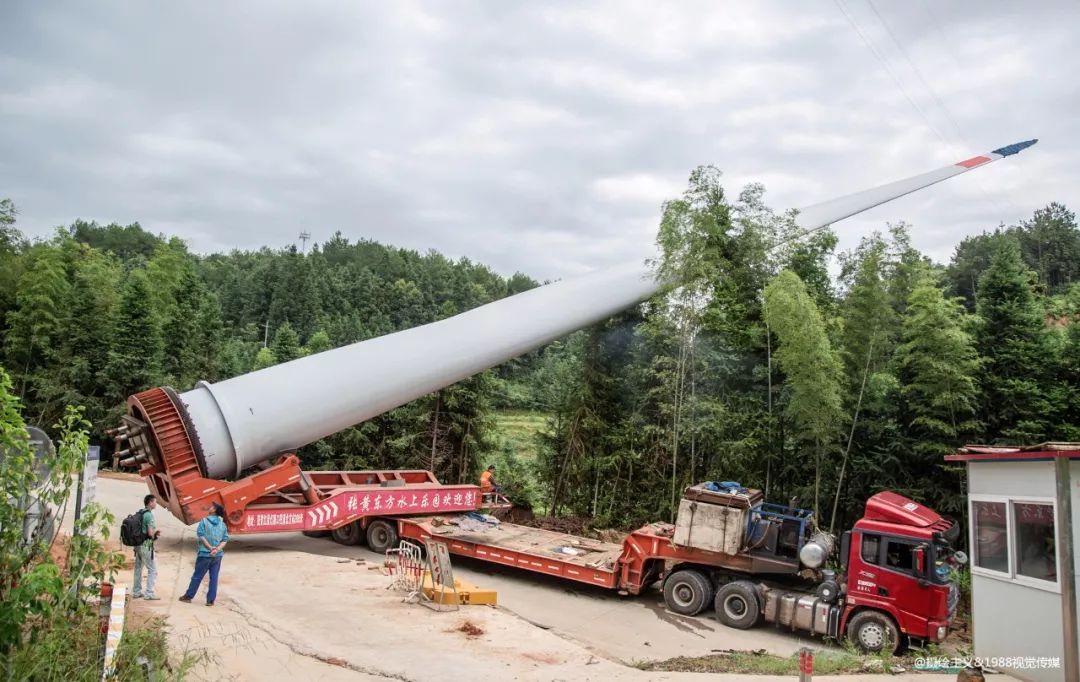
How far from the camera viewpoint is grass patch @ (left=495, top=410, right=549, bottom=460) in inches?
Result: 1382

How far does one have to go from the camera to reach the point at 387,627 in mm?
7945

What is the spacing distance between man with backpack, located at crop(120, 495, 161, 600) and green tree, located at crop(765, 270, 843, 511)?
983cm

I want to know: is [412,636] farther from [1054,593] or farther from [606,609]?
[1054,593]

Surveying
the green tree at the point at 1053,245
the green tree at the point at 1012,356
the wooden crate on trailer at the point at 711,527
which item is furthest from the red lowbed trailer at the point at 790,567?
the green tree at the point at 1053,245

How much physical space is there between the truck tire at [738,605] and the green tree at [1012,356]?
6459mm

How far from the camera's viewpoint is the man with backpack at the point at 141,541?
7844 mm

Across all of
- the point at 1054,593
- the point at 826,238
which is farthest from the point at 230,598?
the point at 826,238

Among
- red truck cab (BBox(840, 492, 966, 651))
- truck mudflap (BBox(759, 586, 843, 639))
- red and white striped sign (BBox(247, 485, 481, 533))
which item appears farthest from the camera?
red and white striped sign (BBox(247, 485, 481, 533))

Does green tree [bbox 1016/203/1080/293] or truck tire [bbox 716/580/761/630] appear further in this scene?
green tree [bbox 1016/203/1080/293]

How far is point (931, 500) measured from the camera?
44.4 ft

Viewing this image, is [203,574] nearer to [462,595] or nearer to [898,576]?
[462,595]

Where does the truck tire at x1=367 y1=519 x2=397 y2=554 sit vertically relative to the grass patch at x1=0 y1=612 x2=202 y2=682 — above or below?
below

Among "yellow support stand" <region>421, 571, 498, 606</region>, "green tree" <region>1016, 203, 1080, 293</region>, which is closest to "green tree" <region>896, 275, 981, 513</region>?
"yellow support stand" <region>421, 571, 498, 606</region>

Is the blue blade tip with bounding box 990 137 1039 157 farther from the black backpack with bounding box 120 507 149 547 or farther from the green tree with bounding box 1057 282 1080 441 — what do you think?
the black backpack with bounding box 120 507 149 547
